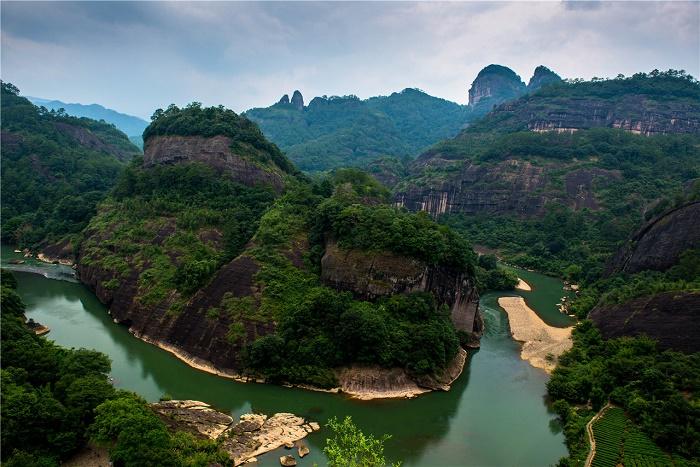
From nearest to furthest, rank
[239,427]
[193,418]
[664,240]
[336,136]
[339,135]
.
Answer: [239,427] < [193,418] < [664,240] < [336,136] < [339,135]

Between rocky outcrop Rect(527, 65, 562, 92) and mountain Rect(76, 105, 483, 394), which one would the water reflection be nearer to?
mountain Rect(76, 105, 483, 394)

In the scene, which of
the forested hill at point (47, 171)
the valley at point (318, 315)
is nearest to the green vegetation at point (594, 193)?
the valley at point (318, 315)

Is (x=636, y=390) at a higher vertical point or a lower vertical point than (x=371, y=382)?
higher

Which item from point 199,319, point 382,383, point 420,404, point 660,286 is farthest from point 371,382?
point 660,286

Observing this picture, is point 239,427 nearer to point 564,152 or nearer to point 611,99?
point 564,152

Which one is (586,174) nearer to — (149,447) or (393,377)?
(393,377)

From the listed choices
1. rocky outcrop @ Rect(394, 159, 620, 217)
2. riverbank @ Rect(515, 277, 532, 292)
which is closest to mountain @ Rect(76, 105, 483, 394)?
riverbank @ Rect(515, 277, 532, 292)
